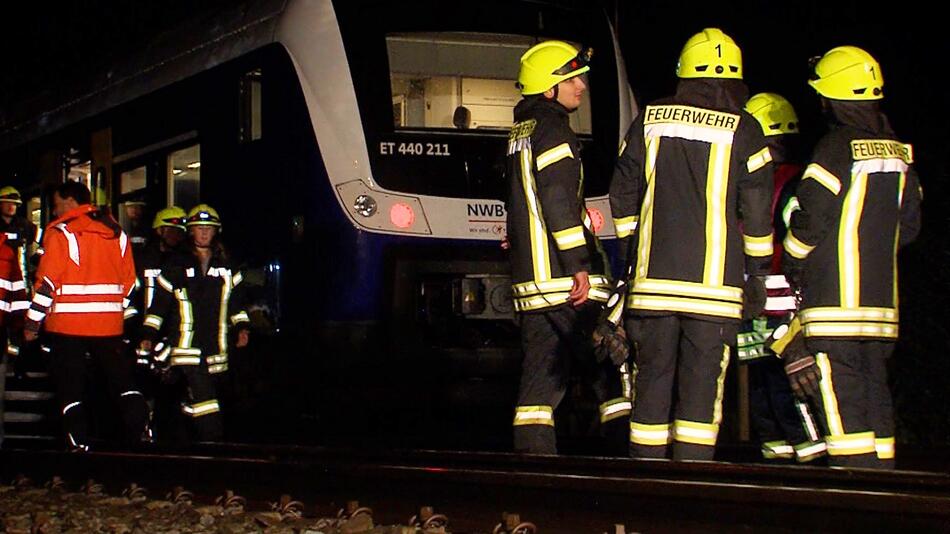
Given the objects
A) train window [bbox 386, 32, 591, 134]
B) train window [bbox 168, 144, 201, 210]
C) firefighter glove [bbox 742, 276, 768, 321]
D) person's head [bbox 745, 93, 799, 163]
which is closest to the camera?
firefighter glove [bbox 742, 276, 768, 321]

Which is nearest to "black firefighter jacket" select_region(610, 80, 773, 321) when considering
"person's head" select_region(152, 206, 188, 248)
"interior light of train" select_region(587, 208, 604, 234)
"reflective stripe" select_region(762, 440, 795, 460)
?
"reflective stripe" select_region(762, 440, 795, 460)

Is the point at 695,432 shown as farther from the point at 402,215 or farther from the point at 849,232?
the point at 402,215

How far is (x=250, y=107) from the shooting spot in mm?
11242

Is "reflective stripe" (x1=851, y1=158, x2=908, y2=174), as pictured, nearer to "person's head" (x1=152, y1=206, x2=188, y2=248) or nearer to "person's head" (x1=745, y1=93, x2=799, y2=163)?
"person's head" (x1=745, y1=93, x2=799, y2=163)

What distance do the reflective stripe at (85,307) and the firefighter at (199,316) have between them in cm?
42

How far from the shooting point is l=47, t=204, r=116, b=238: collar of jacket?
9.53 metres

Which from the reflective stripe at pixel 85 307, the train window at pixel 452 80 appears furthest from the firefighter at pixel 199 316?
the train window at pixel 452 80

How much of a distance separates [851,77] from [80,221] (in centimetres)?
505

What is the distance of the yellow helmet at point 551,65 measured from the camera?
24.3ft

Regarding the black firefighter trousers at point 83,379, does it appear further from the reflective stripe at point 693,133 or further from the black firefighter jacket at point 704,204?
the reflective stripe at point 693,133

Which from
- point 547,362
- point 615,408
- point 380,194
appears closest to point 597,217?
point 380,194

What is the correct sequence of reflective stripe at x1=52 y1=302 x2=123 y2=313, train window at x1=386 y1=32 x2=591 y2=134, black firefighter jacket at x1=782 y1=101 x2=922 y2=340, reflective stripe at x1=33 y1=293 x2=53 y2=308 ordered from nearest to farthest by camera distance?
black firefighter jacket at x1=782 y1=101 x2=922 y2=340 → reflective stripe at x1=33 y1=293 x2=53 y2=308 → reflective stripe at x1=52 y1=302 x2=123 y2=313 → train window at x1=386 y1=32 x2=591 y2=134

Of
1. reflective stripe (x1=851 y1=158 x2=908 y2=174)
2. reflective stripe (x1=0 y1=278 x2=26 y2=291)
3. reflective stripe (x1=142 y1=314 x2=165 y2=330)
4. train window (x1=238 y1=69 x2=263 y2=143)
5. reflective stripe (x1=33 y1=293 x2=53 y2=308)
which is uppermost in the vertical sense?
train window (x1=238 y1=69 x2=263 y2=143)

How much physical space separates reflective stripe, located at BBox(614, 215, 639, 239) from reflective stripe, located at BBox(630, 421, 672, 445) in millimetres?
875
